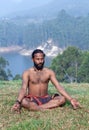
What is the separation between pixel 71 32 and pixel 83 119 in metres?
119

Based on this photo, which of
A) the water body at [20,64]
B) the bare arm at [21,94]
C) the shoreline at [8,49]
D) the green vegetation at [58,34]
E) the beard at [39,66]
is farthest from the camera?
the shoreline at [8,49]

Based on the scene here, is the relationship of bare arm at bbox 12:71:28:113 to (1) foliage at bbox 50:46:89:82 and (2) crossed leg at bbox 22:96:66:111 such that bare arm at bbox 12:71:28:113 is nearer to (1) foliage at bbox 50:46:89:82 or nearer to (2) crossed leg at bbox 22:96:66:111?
(2) crossed leg at bbox 22:96:66:111

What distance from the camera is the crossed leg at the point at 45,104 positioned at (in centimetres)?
596

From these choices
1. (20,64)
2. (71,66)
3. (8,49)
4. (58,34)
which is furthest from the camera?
(8,49)

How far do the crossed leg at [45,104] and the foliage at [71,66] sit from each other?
98.7 ft

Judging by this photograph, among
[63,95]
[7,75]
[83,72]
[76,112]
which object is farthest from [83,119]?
[7,75]

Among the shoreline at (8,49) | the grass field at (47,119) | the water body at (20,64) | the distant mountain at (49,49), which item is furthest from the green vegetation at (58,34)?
the grass field at (47,119)

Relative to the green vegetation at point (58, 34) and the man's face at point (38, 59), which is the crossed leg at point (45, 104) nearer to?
the man's face at point (38, 59)

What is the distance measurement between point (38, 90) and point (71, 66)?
33.0 m

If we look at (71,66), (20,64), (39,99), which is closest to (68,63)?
(71,66)

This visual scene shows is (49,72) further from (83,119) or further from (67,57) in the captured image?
(67,57)

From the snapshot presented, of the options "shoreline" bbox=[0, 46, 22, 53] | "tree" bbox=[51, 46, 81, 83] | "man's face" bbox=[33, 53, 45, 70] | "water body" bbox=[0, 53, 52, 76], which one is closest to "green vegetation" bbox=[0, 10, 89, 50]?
"shoreline" bbox=[0, 46, 22, 53]

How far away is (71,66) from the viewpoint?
3919 cm

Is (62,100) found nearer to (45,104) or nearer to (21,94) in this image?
(45,104)
